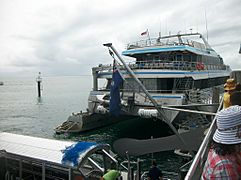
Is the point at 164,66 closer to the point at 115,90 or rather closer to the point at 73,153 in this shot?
the point at 115,90

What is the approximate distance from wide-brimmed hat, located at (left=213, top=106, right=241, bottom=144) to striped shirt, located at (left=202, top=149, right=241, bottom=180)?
12 centimetres

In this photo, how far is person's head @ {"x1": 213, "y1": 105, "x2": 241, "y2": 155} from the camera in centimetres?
189

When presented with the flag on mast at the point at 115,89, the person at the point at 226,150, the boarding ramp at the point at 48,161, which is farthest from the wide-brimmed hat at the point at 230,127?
the flag on mast at the point at 115,89

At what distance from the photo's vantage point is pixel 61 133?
73.3 ft

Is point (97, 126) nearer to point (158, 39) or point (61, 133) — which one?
point (61, 133)

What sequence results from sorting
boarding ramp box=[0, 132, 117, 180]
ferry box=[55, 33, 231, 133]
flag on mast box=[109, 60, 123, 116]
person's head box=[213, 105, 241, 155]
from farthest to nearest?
ferry box=[55, 33, 231, 133] < flag on mast box=[109, 60, 123, 116] < boarding ramp box=[0, 132, 117, 180] < person's head box=[213, 105, 241, 155]

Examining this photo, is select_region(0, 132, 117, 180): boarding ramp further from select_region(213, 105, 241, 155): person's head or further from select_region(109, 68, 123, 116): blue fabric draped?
select_region(213, 105, 241, 155): person's head

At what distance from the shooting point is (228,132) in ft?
6.34

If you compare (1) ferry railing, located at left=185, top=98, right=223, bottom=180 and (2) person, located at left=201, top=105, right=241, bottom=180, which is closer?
(2) person, located at left=201, top=105, right=241, bottom=180

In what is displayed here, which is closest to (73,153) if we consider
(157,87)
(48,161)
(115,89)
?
(48,161)

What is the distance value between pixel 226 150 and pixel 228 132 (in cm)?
14

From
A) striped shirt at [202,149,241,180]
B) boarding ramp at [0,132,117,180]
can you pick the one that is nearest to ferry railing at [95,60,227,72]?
boarding ramp at [0,132,117,180]

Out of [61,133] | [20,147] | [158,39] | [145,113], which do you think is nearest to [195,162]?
[20,147]

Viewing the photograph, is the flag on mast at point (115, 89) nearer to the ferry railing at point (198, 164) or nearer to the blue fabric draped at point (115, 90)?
the blue fabric draped at point (115, 90)
